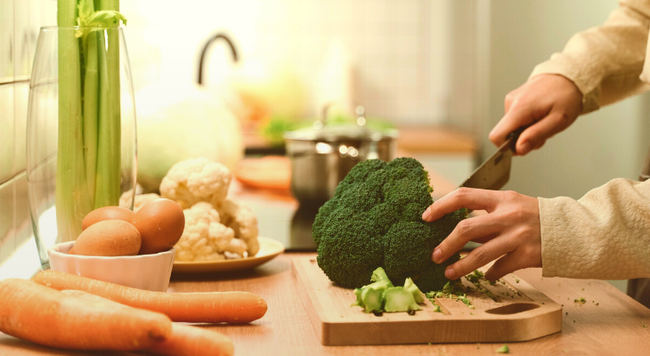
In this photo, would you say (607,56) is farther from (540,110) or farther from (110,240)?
(110,240)

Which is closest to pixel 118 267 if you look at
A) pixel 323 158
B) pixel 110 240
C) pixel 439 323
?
pixel 110 240

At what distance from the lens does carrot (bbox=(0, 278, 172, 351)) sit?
72 cm

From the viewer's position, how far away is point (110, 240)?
0.88 metres

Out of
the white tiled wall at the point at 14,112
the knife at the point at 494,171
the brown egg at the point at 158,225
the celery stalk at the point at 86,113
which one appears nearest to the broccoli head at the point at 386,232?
the knife at the point at 494,171

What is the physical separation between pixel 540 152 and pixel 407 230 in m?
1.74

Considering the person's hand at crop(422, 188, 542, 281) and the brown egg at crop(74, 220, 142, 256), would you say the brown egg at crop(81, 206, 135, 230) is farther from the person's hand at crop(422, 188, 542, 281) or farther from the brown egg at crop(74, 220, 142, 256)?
the person's hand at crop(422, 188, 542, 281)

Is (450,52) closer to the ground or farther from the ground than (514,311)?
farther from the ground

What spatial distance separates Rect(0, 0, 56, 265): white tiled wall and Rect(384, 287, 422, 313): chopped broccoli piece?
616 millimetres

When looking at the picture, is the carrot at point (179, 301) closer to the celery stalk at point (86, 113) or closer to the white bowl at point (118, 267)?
the white bowl at point (118, 267)

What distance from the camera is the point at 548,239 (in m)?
0.97

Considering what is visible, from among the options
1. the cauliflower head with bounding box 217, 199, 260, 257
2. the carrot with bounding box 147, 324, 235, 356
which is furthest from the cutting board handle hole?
the cauliflower head with bounding box 217, 199, 260, 257

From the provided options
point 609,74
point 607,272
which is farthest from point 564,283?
point 609,74

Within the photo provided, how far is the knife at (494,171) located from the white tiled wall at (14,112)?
757mm

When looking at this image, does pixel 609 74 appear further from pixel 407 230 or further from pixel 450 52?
pixel 450 52
